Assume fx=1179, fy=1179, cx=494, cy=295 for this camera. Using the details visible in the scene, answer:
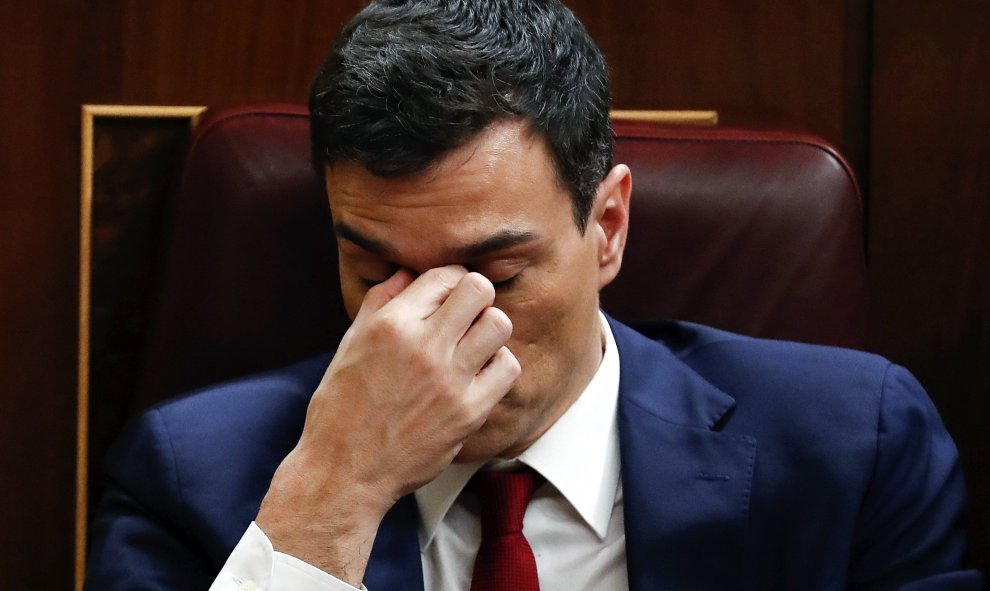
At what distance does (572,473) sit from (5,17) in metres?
0.90

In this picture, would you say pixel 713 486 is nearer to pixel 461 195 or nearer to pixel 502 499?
pixel 502 499

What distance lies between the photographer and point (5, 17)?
1.44 meters

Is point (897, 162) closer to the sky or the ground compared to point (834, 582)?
closer to the sky

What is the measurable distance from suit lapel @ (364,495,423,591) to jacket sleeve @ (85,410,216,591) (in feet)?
0.54

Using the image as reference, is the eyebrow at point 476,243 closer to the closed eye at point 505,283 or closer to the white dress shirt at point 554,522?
the closed eye at point 505,283

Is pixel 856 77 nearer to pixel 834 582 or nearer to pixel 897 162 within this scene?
pixel 897 162

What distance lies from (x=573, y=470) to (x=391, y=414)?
22 cm

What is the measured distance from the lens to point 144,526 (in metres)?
1.13

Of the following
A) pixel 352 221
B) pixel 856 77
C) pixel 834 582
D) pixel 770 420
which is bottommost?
pixel 834 582

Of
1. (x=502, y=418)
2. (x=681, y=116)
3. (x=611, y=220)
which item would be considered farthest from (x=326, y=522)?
(x=681, y=116)

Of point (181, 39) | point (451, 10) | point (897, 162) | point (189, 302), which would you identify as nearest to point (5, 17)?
point (181, 39)

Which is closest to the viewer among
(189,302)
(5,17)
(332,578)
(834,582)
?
(332,578)

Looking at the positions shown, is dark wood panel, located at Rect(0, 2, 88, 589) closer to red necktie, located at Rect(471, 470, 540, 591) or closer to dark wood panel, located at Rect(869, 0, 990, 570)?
red necktie, located at Rect(471, 470, 540, 591)

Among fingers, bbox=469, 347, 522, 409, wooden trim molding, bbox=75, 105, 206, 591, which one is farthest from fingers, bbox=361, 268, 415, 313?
wooden trim molding, bbox=75, 105, 206, 591
